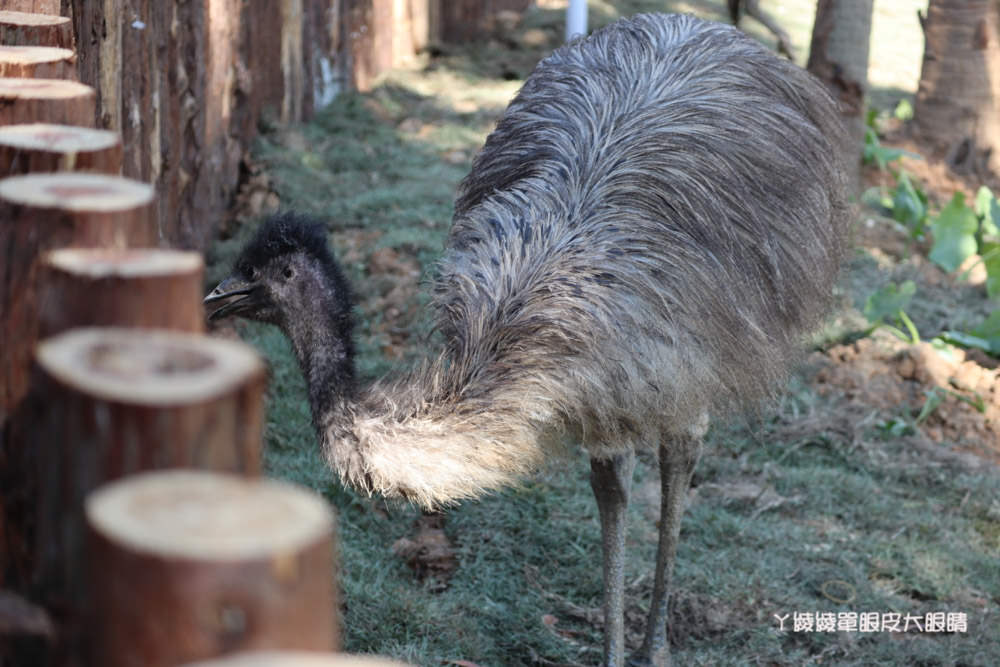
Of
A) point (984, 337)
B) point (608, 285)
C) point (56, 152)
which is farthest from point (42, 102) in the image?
point (984, 337)

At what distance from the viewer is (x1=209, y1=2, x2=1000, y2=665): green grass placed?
12.8 ft

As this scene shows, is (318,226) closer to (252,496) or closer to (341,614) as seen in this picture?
(341,614)

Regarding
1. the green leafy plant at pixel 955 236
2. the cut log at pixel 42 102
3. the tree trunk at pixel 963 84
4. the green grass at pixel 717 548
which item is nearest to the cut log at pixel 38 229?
the cut log at pixel 42 102

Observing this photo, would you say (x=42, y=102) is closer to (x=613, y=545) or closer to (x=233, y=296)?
(x=233, y=296)

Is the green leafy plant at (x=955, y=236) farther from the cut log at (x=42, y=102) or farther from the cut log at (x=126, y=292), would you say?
the cut log at (x=126, y=292)

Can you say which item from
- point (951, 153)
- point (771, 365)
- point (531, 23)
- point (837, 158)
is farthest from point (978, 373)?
point (531, 23)

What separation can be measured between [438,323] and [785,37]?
3.52 meters

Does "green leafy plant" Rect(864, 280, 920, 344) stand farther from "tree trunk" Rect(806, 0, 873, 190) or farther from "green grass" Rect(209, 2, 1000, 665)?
"tree trunk" Rect(806, 0, 873, 190)

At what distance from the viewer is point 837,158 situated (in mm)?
4328

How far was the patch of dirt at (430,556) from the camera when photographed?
4098 millimetres

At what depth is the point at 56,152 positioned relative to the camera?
5.85 feet

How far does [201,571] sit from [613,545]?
2.78 meters

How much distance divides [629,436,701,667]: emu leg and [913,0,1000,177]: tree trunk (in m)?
5.17

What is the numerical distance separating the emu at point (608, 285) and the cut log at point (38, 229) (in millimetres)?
1452
